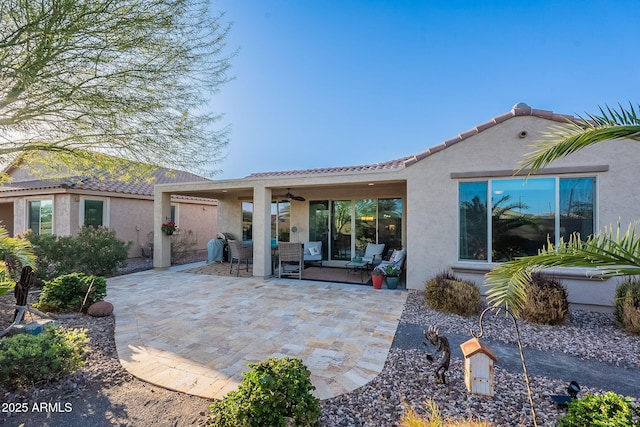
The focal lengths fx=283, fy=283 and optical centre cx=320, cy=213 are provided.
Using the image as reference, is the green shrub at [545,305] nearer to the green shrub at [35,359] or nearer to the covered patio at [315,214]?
the covered patio at [315,214]

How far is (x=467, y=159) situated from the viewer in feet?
22.5

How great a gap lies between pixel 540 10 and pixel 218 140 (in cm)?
817

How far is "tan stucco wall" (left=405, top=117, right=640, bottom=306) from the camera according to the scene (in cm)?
586

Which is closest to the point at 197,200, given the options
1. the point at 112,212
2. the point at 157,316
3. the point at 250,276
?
the point at 112,212

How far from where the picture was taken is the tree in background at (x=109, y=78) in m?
4.06

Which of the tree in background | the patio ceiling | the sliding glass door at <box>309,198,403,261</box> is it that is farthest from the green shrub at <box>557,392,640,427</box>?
the sliding glass door at <box>309,198,403,261</box>

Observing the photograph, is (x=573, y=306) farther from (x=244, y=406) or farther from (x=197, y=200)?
(x=197, y=200)

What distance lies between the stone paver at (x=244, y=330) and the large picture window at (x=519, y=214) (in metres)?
2.45

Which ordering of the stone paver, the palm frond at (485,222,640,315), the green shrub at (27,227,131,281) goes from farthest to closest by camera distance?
1. the green shrub at (27,227,131,281)
2. the stone paver
3. the palm frond at (485,222,640,315)

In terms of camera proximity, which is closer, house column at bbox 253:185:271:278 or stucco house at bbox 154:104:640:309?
stucco house at bbox 154:104:640:309

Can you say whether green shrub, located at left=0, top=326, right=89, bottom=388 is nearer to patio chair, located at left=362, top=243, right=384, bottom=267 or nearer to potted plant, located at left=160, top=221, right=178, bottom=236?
potted plant, located at left=160, top=221, right=178, bottom=236

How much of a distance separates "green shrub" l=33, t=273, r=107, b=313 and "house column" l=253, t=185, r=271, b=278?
4.18 metres

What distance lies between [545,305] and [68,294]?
8928mm

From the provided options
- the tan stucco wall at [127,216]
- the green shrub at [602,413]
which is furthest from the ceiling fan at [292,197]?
the green shrub at [602,413]
